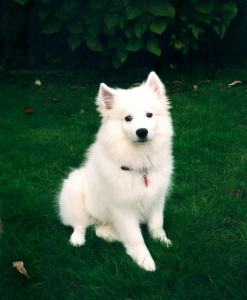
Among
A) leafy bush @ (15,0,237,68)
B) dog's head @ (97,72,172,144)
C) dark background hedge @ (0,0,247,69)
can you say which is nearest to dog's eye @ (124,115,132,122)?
dog's head @ (97,72,172,144)

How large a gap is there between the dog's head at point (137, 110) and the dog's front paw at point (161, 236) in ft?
2.31

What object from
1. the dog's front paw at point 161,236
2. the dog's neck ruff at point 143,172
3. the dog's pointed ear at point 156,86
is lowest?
the dog's front paw at point 161,236

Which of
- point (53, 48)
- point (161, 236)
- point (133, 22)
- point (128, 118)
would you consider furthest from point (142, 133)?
point (53, 48)

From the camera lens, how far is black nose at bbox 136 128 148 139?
3234 mm

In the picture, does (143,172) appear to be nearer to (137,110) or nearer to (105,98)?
(137,110)

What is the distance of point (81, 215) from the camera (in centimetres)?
379

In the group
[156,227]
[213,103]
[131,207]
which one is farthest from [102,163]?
[213,103]

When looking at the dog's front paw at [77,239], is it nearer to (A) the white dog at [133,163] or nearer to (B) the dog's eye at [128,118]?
(A) the white dog at [133,163]

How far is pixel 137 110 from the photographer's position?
3.29m

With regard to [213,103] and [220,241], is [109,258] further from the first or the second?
[213,103]

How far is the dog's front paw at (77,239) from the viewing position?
3.63m

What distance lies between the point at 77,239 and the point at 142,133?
970mm

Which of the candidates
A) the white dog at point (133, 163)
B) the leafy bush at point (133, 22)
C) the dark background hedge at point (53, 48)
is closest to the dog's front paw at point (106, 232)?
the white dog at point (133, 163)

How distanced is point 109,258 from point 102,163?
2.08 ft
